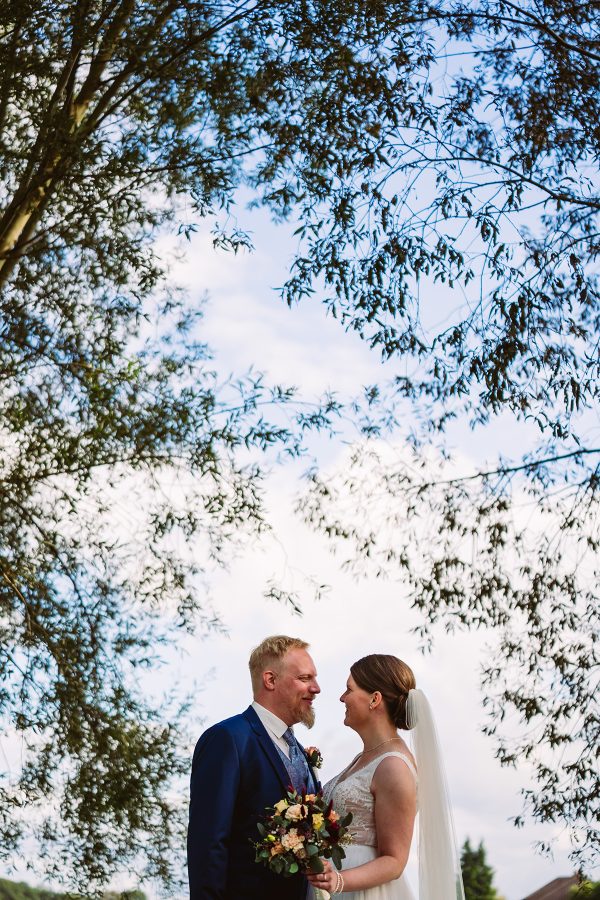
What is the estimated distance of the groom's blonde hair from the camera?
3.86 metres

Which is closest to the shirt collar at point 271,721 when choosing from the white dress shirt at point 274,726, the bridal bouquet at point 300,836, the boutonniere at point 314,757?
the white dress shirt at point 274,726

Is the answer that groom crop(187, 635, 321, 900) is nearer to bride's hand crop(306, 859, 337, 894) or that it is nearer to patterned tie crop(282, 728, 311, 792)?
patterned tie crop(282, 728, 311, 792)

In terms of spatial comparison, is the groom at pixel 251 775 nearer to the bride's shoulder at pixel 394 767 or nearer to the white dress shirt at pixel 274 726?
the white dress shirt at pixel 274 726

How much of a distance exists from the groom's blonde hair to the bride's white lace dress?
0.47m

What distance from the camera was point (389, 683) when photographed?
13.2ft

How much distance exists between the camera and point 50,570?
8.11m

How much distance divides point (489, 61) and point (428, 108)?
61 cm

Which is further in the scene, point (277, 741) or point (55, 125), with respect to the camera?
point (55, 125)

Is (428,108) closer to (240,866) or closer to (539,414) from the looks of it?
(539,414)

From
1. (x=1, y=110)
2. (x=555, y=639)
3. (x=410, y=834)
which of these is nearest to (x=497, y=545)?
(x=555, y=639)

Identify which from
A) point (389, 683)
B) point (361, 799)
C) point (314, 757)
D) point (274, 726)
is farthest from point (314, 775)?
point (389, 683)

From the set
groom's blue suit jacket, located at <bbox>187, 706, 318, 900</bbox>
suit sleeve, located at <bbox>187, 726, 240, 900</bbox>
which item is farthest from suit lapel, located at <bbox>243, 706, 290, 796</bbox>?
suit sleeve, located at <bbox>187, 726, 240, 900</bbox>

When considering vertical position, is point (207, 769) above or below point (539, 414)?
below

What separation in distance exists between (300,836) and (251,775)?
33 cm
